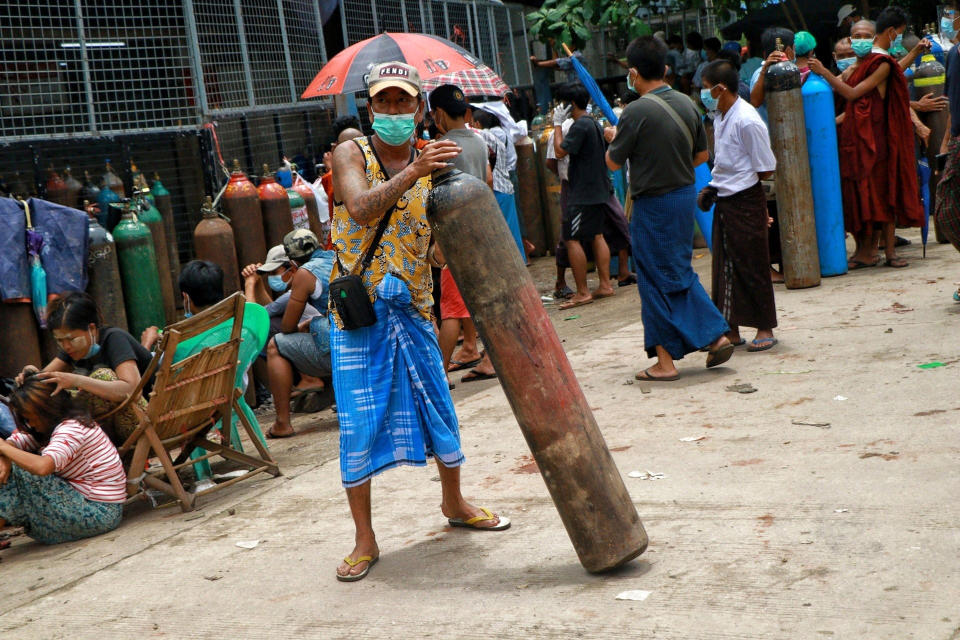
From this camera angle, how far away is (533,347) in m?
3.38

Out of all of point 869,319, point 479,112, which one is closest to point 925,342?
point 869,319

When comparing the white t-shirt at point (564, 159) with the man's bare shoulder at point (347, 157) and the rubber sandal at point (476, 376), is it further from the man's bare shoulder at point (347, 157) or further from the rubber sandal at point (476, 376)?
the man's bare shoulder at point (347, 157)

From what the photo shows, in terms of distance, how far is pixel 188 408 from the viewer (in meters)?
5.45

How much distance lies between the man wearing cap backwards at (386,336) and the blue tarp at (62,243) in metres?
3.71

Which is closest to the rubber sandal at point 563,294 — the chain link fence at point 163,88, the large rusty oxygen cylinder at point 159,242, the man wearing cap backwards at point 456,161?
the man wearing cap backwards at point 456,161

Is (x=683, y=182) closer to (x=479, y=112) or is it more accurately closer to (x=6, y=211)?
(x=6, y=211)

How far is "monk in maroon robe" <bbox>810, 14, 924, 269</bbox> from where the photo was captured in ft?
27.6

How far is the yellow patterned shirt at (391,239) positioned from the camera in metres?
3.88

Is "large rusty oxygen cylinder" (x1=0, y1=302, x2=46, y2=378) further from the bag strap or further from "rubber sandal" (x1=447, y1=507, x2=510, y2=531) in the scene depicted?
the bag strap

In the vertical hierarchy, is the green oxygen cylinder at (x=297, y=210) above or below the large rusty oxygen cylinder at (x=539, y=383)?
above

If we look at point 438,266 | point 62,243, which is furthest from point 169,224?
point 438,266

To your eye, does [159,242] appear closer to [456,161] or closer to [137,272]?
[137,272]

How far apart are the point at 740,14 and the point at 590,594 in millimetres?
15912

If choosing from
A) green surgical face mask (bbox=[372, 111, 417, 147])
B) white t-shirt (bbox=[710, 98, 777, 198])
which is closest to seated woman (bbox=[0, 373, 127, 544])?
green surgical face mask (bbox=[372, 111, 417, 147])
